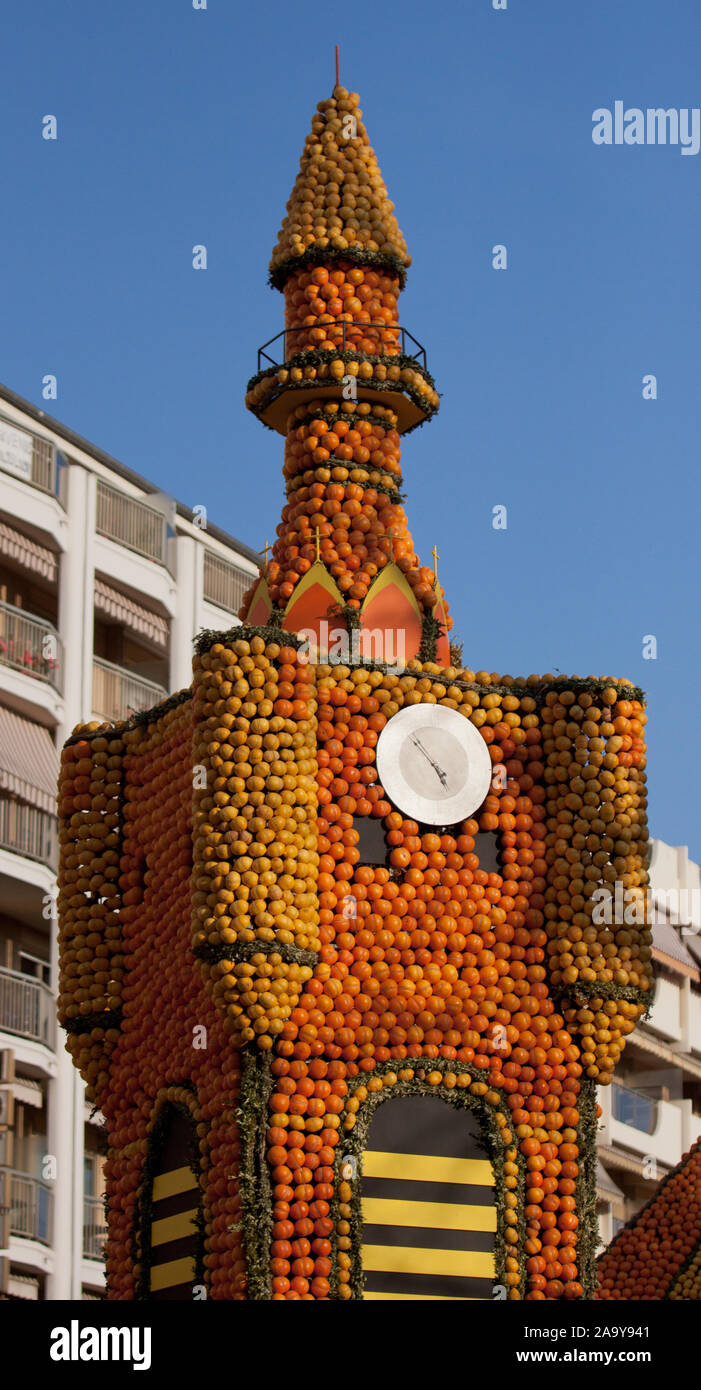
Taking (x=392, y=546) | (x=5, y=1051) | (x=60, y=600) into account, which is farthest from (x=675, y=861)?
(x=392, y=546)

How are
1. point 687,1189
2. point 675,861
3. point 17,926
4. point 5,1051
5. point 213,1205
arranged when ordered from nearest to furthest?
point 213,1205 → point 687,1189 → point 5,1051 → point 17,926 → point 675,861

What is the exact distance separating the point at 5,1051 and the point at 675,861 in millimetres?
25593

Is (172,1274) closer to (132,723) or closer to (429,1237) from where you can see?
(429,1237)

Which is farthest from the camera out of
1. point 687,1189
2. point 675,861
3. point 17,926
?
point 675,861

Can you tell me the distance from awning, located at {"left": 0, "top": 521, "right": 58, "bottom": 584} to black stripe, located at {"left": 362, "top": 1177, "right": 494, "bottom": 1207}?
2340 cm

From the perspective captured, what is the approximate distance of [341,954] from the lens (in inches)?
1265

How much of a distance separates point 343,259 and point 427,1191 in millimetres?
12779

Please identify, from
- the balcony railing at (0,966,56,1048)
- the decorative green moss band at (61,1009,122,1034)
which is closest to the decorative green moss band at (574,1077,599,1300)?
the decorative green moss band at (61,1009,122,1034)

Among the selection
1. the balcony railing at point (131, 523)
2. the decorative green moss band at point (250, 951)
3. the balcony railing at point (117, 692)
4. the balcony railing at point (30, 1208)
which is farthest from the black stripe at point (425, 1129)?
the balcony railing at point (131, 523)

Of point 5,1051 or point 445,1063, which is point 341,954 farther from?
point 5,1051

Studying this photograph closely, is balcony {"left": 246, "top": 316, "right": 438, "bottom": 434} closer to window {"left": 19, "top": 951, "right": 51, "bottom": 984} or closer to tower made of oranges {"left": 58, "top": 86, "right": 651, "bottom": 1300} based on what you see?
tower made of oranges {"left": 58, "top": 86, "right": 651, "bottom": 1300}

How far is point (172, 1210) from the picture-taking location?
33.1m

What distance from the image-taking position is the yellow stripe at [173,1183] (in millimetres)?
32688

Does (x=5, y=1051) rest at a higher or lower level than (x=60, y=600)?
lower
